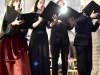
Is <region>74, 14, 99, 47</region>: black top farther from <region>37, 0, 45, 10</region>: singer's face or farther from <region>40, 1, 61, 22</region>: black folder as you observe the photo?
<region>37, 0, 45, 10</region>: singer's face

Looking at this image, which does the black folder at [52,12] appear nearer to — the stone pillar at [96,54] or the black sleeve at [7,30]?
the black sleeve at [7,30]

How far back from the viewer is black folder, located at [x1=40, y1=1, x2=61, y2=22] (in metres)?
2.63

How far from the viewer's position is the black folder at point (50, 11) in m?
2.63

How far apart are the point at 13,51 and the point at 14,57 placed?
0.30ft

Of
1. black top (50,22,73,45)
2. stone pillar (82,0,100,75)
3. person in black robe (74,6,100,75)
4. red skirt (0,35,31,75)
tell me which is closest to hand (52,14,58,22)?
black top (50,22,73,45)

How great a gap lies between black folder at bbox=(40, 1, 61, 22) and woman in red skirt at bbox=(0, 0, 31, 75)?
0.33 metres

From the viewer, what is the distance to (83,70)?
3.05 metres

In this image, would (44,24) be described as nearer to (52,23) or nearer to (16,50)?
(52,23)

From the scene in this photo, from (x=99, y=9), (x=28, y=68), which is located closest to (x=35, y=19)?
(x=28, y=68)

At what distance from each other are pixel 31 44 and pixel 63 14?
26.3 inches

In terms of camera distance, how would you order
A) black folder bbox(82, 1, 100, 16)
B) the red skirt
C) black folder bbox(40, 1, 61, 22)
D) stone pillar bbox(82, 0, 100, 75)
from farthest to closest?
stone pillar bbox(82, 0, 100, 75) < black folder bbox(82, 1, 100, 16) < black folder bbox(40, 1, 61, 22) < the red skirt

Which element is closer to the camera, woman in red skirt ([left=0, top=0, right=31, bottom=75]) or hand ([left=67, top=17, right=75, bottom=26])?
woman in red skirt ([left=0, top=0, right=31, bottom=75])

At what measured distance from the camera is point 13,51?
102 inches

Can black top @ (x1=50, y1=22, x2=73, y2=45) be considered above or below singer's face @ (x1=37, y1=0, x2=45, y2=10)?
below
